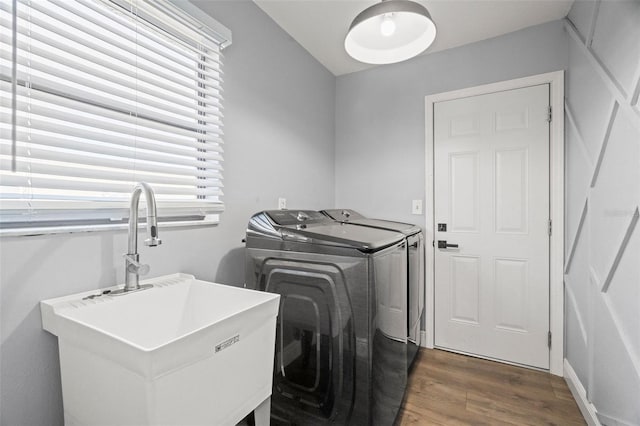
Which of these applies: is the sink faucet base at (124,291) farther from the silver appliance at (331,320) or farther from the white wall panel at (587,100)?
the white wall panel at (587,100)

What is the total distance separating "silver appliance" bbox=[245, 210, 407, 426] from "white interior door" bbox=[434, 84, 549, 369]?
3.70ft

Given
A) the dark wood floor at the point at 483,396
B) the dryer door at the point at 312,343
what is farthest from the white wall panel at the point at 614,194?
the dryer door at the point at 312,343

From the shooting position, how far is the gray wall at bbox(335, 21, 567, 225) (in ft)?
7.44

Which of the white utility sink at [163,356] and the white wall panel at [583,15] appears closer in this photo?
the white utility sink at [163,356]

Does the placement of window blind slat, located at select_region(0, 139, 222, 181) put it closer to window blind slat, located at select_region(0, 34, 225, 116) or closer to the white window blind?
the white window blind

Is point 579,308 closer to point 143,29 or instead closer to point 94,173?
point 94,173

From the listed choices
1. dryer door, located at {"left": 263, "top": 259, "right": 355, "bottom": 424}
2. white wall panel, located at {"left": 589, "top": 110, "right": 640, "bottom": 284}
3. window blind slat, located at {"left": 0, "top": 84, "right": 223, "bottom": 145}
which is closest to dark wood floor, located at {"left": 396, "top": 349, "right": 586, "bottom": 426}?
dryer door, located at {"left": 263, "top": 259, "right": 355, "bottom": 424}

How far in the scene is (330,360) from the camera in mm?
1366

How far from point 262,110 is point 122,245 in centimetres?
124

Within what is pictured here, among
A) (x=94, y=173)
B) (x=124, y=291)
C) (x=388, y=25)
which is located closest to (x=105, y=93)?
(x=94, y=173)

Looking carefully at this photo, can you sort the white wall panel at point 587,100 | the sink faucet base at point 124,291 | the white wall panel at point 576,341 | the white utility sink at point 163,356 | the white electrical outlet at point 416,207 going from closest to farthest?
1. the white utility sink at point 163,356
2. the sink faucet base at point 124,291
3. the white wall panel at point 587,100
4. the white wall panel at point 576,341
5. the white electrical outlet at point 416,207

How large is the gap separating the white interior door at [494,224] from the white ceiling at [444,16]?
1.58ft

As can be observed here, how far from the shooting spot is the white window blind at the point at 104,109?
953 millimetres

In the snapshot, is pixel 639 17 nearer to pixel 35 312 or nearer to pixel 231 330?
pixel 231 330
